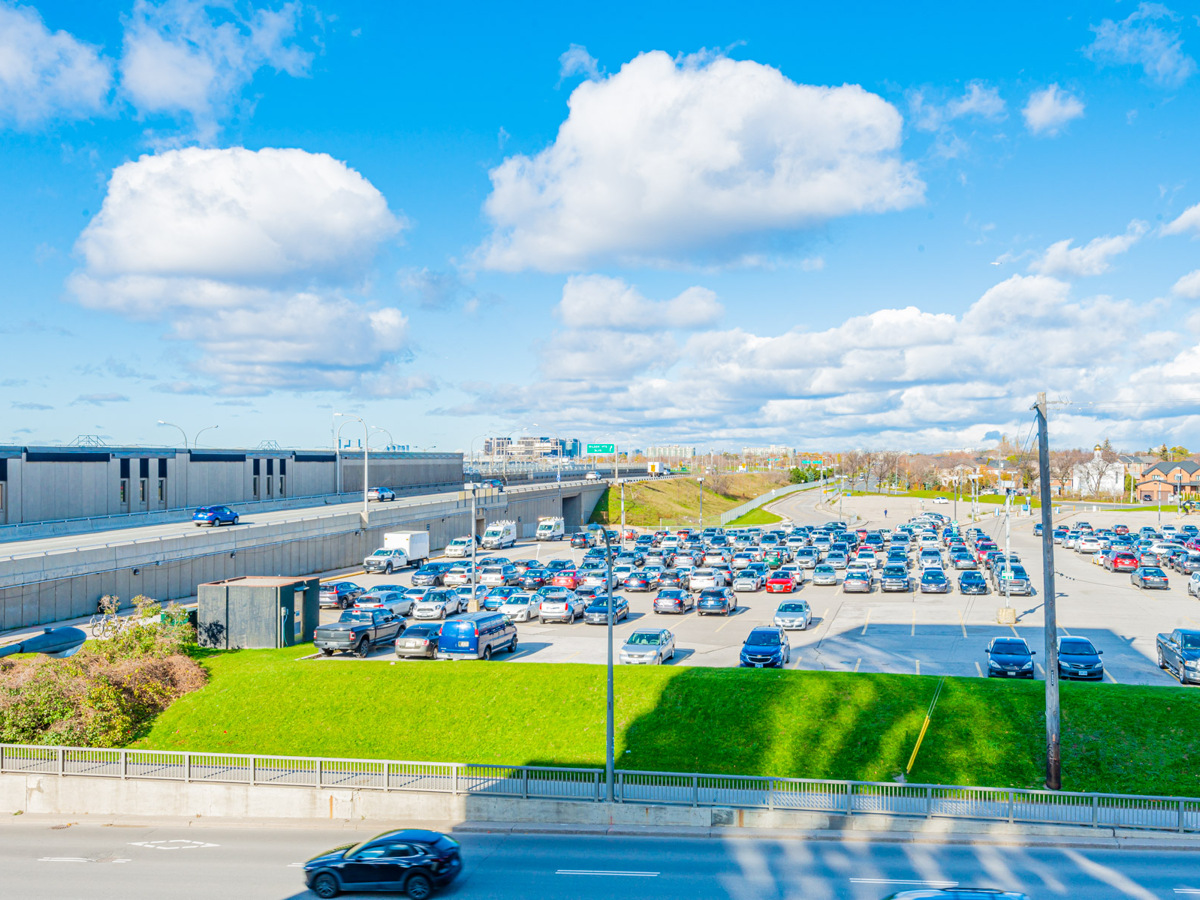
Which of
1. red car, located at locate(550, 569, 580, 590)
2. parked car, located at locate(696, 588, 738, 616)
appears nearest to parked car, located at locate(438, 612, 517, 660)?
parked car, located at locate(696, 588, 738, 616)

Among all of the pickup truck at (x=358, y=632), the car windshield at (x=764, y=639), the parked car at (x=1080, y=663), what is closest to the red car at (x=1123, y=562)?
the parked car at (x=1080, y=663)

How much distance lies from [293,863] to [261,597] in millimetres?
17904

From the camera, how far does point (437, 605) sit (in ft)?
129

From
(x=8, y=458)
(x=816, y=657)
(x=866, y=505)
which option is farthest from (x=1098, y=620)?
(x=866, y=505)

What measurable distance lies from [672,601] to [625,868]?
86.2 feet

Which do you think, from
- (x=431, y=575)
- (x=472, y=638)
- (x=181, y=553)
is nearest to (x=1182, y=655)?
(x=472, y=638)

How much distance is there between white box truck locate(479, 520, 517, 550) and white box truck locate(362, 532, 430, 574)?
38.2ft

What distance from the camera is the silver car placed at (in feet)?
97.8

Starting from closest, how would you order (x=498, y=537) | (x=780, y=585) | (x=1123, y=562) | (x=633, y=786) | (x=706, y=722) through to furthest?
(x=633, y=786) < (x=706, y=722) < (x=780, y=585) < (x=1123, y=562) < (x=498, y=537)

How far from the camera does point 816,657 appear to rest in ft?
106

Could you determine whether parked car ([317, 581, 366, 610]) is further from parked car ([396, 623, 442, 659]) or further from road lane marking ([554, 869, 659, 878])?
road lane marking ([554, 869, 659, 878])

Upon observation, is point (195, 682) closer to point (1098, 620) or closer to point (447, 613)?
point (447, 613)

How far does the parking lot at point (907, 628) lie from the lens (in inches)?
1238

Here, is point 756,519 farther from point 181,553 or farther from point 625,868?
point 625,868
